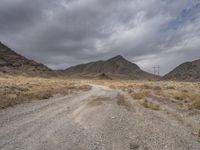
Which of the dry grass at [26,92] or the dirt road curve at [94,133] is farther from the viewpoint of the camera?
the dry grass at [26,92]

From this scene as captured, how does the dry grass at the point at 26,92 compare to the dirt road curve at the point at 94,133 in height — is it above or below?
above

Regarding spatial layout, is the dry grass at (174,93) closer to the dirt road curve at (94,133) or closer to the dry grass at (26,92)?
the dirt road curve at (94,133)

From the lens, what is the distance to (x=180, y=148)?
727 centimetres

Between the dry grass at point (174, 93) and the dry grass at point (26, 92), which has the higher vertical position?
the dry grass at point (26, 92)

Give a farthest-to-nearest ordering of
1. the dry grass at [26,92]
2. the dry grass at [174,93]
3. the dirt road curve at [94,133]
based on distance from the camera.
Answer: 1. the dry grass at [174,93]
2. the dry grass at [26,92]
3. the dirt road curve at [94,133]

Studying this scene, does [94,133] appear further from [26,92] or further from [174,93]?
[174,93]

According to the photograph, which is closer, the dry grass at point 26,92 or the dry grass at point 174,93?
the dry grass at point 26,92

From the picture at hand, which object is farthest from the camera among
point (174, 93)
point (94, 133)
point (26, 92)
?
point (174, 93)

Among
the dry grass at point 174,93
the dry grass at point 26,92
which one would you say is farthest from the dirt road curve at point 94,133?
the dry grass at point 174,93

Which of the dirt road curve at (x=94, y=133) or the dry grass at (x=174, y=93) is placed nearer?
the dirt road curve at (x=94, y=133)

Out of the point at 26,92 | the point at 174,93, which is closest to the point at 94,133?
the point at 26,92

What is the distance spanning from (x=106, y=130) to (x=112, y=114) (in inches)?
134

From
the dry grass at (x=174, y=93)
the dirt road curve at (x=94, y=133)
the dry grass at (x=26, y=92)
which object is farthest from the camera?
the dry grass at (x=174, y=93)

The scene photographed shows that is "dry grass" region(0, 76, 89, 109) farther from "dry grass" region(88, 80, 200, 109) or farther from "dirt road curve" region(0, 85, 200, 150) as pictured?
"dry grass" region(88, 80, 200, 109)
